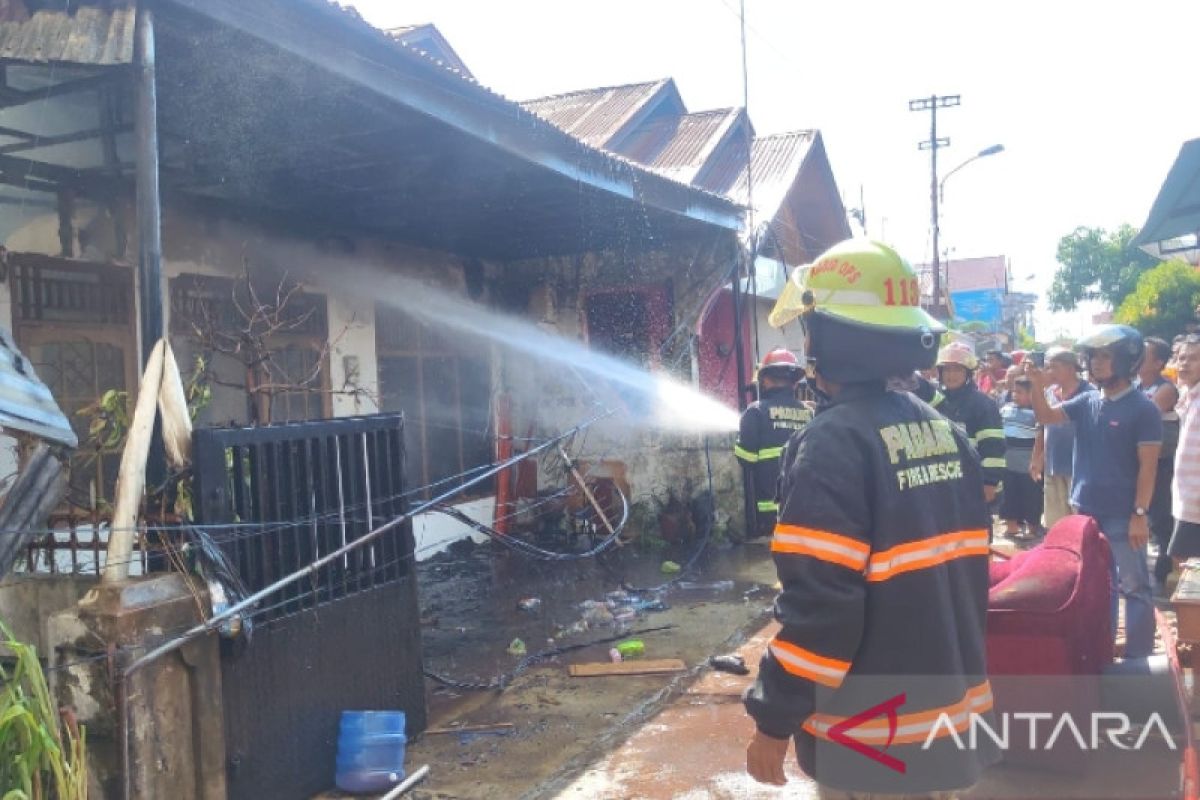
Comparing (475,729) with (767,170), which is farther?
(767,170)

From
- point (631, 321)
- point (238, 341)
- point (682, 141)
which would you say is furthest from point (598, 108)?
point (238, 341)

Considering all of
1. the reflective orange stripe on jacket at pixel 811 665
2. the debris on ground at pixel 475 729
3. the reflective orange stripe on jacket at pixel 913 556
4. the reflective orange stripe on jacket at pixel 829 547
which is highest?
the reflective orange stripe on jacket at pixel 829 547

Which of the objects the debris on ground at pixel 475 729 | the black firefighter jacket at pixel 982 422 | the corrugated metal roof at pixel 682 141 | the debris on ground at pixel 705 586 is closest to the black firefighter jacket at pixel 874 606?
the debris on ground at pixel 475 729

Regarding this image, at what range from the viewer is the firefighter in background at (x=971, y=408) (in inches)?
259

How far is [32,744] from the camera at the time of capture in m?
2.90

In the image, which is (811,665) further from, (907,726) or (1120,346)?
(1120,346)

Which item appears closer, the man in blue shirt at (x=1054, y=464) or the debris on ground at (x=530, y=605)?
the debris on ground at (x=530, y=605)

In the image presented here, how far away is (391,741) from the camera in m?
4.43

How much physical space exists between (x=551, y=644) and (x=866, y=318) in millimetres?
4903

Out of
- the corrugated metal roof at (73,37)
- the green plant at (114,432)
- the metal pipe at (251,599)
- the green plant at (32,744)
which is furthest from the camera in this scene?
the green plant at (114,432)

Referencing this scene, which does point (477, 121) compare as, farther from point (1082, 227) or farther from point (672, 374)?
point (1082, 227)

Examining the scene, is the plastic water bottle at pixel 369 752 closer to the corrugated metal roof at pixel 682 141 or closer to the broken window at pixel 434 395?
the broken window at pixel 434 395

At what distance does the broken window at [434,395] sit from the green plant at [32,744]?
6.52 metres

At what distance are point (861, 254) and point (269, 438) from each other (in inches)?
114
